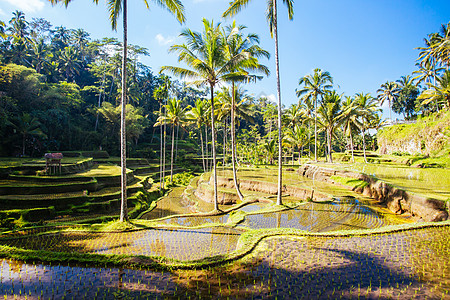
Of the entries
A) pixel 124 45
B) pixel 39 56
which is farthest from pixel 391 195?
pixel 39 56

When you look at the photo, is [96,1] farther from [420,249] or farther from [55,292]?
[420,249]

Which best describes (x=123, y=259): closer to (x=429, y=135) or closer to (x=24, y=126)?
(x=24, y=126)

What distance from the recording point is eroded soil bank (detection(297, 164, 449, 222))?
347 inches

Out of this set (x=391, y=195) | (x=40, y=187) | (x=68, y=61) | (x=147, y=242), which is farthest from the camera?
(x=68, y=61)

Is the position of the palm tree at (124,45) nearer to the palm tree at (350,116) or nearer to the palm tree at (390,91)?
the palm tree at (350,116)

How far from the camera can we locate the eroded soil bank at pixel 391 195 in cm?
880

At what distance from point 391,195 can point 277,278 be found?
1039 centimetres

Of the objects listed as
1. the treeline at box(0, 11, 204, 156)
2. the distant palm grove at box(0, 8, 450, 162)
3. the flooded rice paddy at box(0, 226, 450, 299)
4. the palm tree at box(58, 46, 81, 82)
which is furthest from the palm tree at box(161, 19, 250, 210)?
the palm tree at box(58, 46, 81, 82)

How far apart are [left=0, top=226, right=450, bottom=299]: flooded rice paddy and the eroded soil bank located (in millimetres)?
3285

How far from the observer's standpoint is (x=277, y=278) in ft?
15.5

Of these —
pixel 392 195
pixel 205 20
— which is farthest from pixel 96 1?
pixel 392 195

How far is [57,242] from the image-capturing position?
7574 mm

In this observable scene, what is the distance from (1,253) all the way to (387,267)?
9906mm

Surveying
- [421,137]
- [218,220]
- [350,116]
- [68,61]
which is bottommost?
[218,220]
